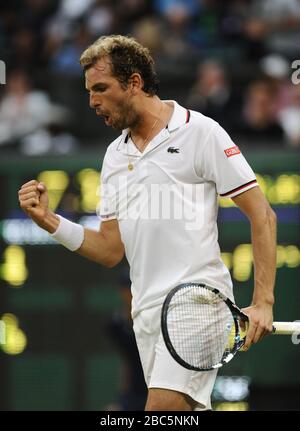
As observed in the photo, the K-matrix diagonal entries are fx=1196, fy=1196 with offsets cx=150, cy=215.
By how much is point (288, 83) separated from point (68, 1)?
3.69 m

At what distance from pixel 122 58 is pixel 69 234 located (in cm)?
93

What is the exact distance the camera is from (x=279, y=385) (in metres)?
9.20

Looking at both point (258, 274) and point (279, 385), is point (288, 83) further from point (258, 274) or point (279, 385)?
point (258, 274)

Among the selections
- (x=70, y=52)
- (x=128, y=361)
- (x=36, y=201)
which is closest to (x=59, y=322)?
(x=128, y=361)

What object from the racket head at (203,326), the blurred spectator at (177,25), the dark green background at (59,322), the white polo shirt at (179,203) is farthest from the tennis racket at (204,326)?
the blurred spectator at (177,25)

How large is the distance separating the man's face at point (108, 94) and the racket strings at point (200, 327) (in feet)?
2.97

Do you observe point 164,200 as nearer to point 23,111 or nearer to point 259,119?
point 259,119

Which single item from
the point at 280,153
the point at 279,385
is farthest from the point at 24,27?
the point at 279,385

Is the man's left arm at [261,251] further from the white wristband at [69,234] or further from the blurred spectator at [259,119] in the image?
the blurred spectator at [259,119]

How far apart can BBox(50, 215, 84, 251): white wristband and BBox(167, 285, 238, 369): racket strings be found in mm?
829

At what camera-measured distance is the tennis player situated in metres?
5.41

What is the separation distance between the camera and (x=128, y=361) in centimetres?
923

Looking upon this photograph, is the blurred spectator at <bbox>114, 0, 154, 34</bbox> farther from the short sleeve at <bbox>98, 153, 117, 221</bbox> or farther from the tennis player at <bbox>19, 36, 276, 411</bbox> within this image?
the tennis player at <bbox>19, 36, 276, 411</bbox>

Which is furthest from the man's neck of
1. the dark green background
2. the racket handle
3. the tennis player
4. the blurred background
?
the dark green background
